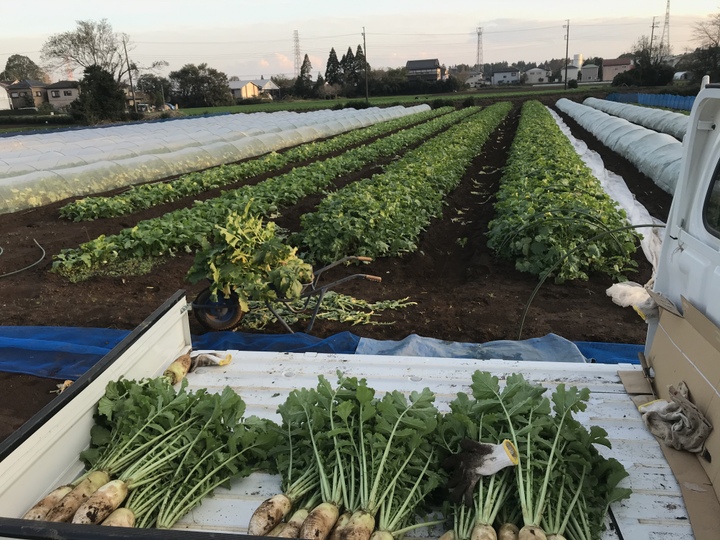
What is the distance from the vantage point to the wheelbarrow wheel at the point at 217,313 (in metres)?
5.93

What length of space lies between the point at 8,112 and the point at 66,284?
64.2 meters

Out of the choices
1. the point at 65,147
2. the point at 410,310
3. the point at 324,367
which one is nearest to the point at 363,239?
the point at 410,310

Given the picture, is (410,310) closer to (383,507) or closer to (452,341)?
(452,341)

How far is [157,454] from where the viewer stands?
280cm

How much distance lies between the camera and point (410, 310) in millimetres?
6590

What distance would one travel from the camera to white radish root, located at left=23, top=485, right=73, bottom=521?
8.07ft

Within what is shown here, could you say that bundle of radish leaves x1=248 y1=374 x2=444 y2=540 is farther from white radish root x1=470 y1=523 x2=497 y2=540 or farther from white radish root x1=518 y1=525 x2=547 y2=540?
white radish root x1=518 y1=525 x2=547 y2=540

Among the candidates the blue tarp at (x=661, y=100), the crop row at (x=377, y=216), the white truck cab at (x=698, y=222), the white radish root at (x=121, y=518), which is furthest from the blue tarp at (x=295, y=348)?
the blue tarp at (x=661, y=100)

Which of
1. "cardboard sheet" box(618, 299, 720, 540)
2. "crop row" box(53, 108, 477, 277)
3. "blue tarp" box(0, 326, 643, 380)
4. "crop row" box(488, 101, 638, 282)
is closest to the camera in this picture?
"cardboard sheet" box(618, 299, 720, 540)

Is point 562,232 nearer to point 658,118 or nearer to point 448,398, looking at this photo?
point 448,398

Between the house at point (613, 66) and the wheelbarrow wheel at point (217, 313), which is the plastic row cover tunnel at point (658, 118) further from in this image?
the house at point (613, 66)

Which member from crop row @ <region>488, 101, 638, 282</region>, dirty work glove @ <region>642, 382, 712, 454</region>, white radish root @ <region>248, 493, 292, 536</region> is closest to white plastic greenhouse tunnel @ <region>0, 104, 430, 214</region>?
crop row @ <region>488, 101, 638, 282</region>

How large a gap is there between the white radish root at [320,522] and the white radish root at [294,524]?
0.03 meters

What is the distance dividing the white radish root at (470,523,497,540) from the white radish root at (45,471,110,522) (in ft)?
6.09
